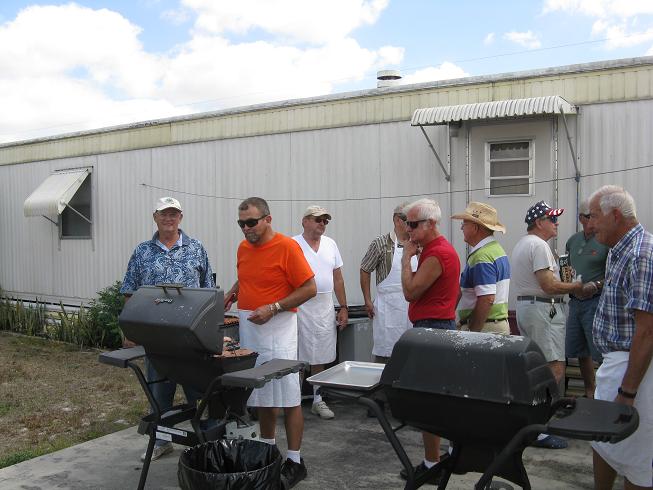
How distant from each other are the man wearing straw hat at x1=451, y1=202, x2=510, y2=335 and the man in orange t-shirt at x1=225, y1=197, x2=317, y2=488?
44.0 inches

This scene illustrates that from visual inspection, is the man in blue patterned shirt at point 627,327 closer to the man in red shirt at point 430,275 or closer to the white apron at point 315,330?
the man in red shirt at point 430,275

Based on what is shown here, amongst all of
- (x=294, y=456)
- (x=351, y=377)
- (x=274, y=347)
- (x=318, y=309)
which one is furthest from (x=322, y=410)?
(x=351, y=377)

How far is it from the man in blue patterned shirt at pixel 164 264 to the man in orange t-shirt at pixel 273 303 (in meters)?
0.67

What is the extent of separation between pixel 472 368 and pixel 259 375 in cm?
115

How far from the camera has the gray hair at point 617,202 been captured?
2.89 metres

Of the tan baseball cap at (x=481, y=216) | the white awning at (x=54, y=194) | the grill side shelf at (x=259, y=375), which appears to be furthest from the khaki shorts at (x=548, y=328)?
the white awning at (x=54, y=194)

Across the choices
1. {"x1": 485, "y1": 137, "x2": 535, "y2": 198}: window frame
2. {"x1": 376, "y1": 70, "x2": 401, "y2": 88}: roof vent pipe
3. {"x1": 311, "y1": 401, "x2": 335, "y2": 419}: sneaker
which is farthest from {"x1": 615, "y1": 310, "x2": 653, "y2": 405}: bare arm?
{"x1": 376, "y1": 70, "x2": 401, "y2": 88}: roof vent pipe

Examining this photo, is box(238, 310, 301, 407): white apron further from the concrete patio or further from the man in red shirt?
the man in red shirt

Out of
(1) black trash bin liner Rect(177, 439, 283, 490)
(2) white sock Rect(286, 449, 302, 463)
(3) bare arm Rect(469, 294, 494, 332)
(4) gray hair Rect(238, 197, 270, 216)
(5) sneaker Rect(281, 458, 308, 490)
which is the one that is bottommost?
(5) sneaker Rect(281, 458, 308, 490)

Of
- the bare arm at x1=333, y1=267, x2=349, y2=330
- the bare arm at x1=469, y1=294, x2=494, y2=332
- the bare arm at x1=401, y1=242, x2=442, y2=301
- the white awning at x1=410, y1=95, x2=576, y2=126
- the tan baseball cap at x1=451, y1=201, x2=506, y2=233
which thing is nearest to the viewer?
the bare arm at x1=401, y1=242, x2=442, y2=301

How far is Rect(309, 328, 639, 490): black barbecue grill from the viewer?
7.45 ft

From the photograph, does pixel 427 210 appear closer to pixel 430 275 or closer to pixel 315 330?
pixel 430 275

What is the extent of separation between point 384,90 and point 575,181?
91.2 inches

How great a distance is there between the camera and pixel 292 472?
13.0 feet
